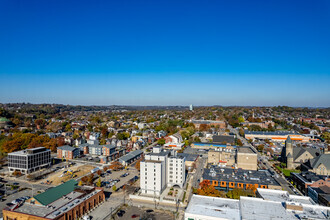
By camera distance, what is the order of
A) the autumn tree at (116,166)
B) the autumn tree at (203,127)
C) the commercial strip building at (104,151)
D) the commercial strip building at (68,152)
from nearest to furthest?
the autumn tree at (116,166) < the commercial strip building at (68,152) < the commercial strip building at (104,151) < the autumn tree at (203,127)

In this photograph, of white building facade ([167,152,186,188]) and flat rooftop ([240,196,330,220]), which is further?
white building facade ([167,152,186,188])

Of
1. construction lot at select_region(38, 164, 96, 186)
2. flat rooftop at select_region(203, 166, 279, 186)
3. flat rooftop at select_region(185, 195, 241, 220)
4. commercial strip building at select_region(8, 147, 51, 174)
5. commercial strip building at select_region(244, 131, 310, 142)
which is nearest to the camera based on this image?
flat rooftop at select_region(185, 195, 241, 220)

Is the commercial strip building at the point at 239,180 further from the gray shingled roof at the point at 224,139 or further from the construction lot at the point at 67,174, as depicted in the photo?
the gray shingled roof at the point at 224,139

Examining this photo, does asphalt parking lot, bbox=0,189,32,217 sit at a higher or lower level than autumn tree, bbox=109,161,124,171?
lower

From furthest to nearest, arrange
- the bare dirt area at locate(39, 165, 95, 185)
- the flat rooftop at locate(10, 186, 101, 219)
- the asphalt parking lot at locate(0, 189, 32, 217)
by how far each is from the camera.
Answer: the bare dirt area at locate(39, 165, 95, 185), the asphalt parking lot at locate(0, 189, 32, 217), the flat rooftop at locate(10, 186, 101, 219)

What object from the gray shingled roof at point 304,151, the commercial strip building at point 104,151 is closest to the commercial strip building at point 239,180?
the gray shingled roof at point 304,151

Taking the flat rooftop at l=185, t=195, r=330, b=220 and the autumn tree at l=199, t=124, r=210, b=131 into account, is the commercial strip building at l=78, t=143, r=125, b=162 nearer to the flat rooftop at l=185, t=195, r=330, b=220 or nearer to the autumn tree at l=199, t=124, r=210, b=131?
the flat rooftop at l=185, t=195, r=330, b=220

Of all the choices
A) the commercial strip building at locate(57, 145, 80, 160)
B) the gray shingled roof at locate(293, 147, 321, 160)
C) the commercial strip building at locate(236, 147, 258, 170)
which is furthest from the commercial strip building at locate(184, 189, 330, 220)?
the commercial strip building at locate(57, 145, 80, 160)
